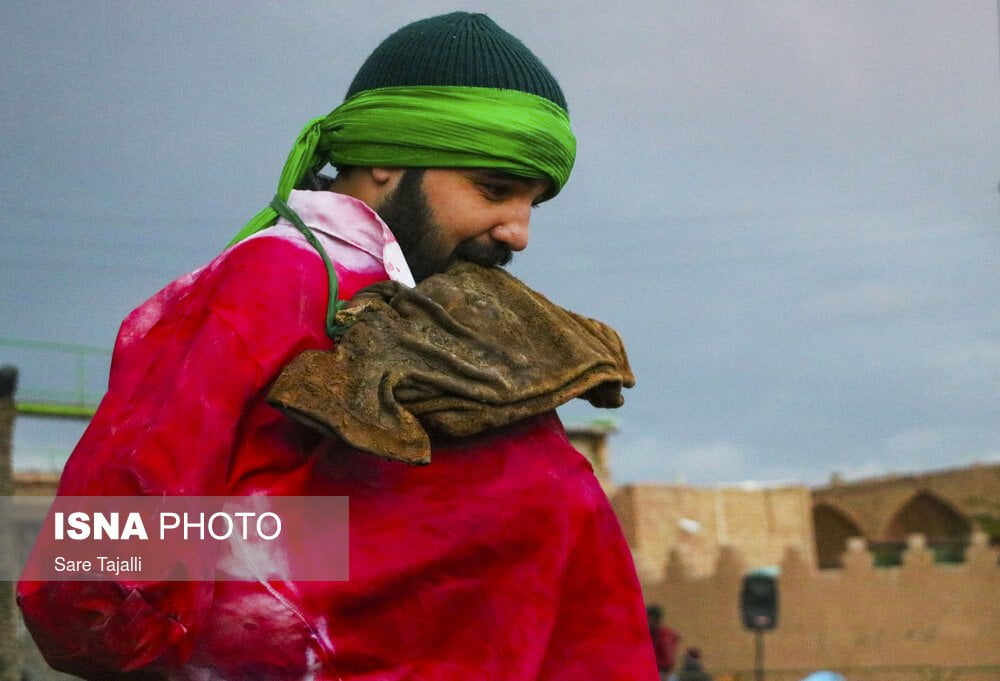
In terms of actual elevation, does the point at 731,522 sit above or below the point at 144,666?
above

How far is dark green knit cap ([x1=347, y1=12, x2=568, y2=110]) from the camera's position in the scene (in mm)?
2162

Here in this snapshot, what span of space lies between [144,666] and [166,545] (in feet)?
0.47

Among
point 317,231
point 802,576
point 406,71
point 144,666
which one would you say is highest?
point 802,576

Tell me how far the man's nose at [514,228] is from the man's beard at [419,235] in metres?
0.02

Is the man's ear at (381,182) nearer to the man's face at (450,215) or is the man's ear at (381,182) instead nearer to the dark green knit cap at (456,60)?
the man's face at (450,215)

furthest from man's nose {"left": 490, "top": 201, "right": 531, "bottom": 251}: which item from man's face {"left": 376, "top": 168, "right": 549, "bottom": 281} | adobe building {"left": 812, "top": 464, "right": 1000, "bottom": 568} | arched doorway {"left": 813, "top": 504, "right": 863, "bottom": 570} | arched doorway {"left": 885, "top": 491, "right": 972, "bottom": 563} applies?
arched doorway {"left": 813, "top": 504, "right": 863, "bottom": 570}

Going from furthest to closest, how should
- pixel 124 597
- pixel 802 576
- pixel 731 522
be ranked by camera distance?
1. pixel 731 522
2. pixel 802 576
3. pixel 124 597

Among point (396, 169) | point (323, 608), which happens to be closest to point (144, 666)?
point (323, 608)

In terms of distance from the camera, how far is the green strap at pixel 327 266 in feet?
6.47

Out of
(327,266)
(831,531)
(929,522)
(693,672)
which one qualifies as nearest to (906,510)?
(929,522)

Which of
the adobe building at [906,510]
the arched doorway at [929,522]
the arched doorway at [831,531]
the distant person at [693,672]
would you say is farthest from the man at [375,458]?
the arched doorway at [831,531]

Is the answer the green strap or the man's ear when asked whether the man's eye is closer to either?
the man's ear

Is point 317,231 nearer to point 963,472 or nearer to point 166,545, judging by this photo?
point 166,545

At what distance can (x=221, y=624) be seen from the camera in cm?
190
